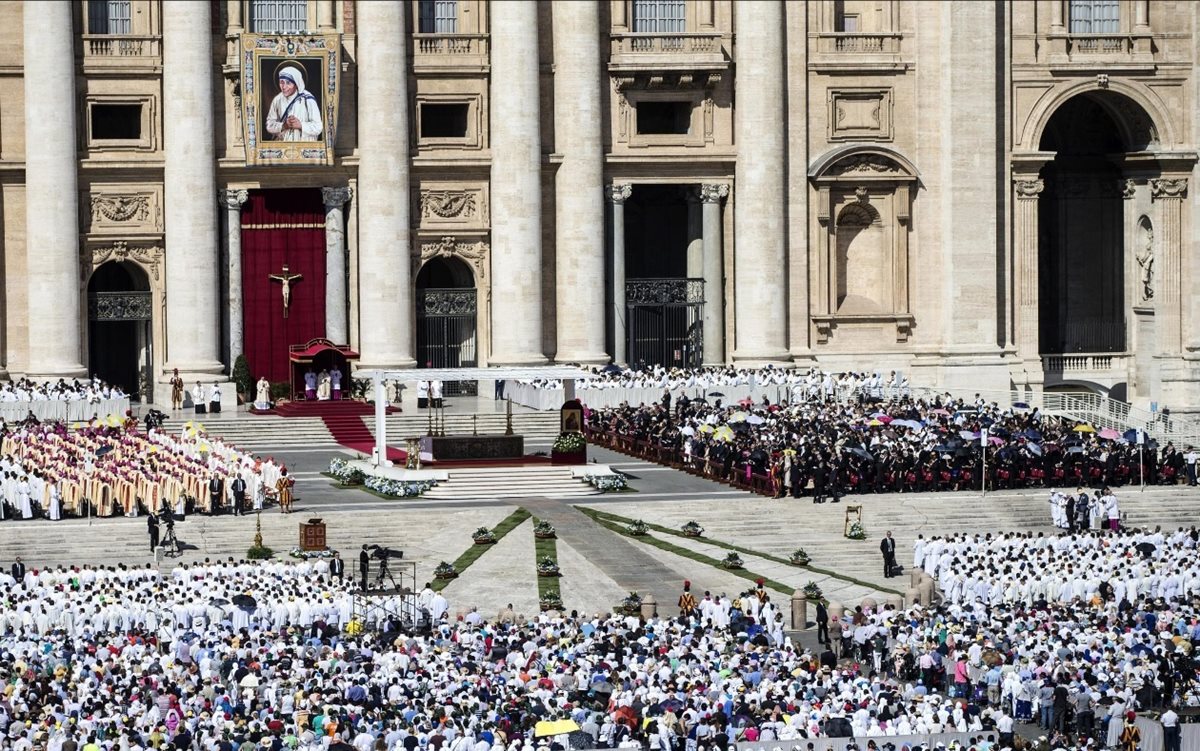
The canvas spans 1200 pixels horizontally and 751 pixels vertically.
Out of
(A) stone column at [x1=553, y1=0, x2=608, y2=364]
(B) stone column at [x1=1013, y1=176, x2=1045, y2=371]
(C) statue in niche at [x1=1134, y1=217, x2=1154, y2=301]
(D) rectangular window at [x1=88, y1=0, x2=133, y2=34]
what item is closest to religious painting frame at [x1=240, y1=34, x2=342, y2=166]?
(D) rectangular window at [x1=88, y1=0, x2=133, y2=34]

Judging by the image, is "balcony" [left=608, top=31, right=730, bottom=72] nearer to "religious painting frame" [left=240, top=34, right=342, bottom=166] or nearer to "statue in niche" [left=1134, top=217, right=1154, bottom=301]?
"religious painting frame" [left=240, top=34, right=342, bottom=166]

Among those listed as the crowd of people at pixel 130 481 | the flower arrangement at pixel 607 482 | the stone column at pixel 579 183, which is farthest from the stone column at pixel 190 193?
the flower arrangement at pixel 607 482

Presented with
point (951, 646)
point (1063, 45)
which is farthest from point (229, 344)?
point (951, 646)

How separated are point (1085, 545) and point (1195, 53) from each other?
42.3m

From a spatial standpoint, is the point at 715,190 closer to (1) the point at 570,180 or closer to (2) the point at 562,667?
(1) the point at 570,180

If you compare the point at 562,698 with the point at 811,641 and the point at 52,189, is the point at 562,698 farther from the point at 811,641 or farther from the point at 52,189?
the point at 52,189

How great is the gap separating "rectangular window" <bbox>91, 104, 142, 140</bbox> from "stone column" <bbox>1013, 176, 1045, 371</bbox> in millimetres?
34836

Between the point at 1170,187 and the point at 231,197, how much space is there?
37804 mm

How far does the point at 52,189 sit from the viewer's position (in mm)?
88938

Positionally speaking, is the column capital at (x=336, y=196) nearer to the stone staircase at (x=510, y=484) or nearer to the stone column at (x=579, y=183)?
the stone column at (x=579, y=183)

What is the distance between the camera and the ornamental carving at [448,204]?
9388cm

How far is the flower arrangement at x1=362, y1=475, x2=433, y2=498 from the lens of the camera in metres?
71.5

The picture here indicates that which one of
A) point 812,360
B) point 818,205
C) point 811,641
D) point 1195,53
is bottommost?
point 811,641

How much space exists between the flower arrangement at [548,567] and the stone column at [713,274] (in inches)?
1354
